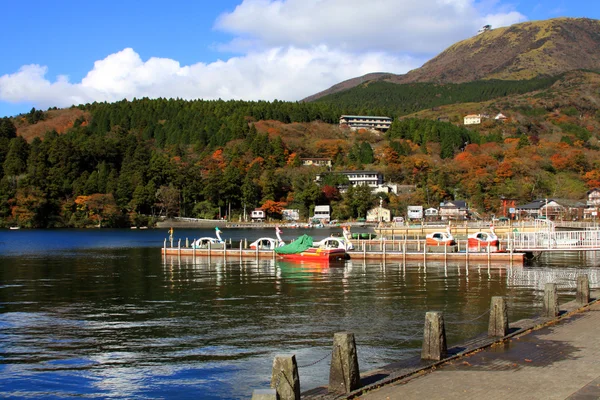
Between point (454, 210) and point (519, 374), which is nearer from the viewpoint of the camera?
point (519, 374)

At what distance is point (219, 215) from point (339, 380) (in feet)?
446

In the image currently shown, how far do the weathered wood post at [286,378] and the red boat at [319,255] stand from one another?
38559 millimetres

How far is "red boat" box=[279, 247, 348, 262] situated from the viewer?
48.6 m

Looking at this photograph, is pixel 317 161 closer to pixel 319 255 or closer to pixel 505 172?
pixel 505 172

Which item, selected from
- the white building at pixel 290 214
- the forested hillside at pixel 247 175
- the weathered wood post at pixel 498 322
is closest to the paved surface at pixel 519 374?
the weathered wood post at pixel 498 322

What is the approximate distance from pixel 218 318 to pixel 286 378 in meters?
14.8

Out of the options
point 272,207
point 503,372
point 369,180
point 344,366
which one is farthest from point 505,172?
point 344,366

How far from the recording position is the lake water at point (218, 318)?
1591 centimetres

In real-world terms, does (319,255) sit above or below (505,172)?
below

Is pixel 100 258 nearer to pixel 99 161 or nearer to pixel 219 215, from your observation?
pixel 219 215

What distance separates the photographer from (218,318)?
2422 cm

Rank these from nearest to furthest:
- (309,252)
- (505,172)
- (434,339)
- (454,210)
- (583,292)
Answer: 1. (434,339)
2. (583,292)
3. (309,252)
4. (454,210)
5. (505,172)

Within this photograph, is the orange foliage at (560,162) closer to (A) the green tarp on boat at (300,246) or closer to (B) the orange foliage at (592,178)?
(B) the orange foliage at (592,178)

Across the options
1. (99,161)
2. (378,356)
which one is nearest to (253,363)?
(378,356)
